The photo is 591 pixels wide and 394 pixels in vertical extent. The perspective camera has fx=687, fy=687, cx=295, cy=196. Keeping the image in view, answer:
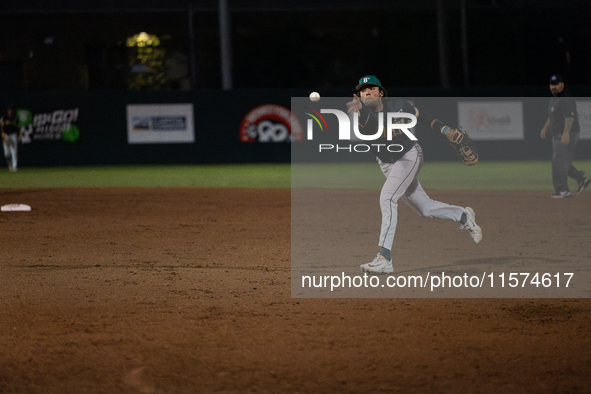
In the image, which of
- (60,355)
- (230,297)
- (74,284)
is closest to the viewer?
(60,355)

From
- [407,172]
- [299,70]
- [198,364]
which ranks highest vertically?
[299,70]

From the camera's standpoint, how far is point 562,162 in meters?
12.8

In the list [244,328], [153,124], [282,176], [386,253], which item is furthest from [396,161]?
[153,124]

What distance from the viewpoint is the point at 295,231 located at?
10.1 m

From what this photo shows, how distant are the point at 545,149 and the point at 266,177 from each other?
11999 mm

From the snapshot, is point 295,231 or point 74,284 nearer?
point 74,284

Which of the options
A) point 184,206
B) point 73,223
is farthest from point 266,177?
point 73,223

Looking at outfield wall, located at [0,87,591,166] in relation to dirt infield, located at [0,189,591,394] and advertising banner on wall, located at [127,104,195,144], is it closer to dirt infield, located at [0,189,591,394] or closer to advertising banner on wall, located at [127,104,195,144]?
advertising banner on wall, located at [127,104,195,144]

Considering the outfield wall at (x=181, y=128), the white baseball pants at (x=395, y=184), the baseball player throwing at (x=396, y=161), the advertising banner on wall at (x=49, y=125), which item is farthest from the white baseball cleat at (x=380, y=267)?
the advertising banner on wall at (x=49, y=125)

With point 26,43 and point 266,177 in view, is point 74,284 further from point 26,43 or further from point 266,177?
point 26,43

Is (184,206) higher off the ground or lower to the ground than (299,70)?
lower

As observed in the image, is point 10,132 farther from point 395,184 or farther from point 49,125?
point 395,184

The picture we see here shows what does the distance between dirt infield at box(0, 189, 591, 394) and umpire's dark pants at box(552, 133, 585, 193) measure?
11.2 ft

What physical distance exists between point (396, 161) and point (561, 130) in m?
7.51
